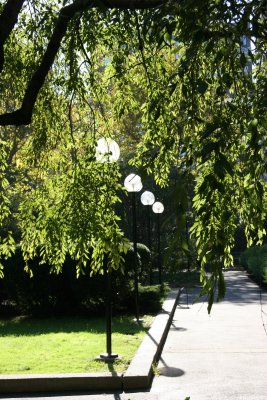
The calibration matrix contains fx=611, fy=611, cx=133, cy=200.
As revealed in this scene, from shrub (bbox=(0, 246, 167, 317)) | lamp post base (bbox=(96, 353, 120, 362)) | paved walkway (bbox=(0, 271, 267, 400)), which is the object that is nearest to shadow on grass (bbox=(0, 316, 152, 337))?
shrub (bbox=(0, 246, 167, 317))

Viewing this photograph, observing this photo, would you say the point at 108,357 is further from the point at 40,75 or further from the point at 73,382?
the point at 40,75

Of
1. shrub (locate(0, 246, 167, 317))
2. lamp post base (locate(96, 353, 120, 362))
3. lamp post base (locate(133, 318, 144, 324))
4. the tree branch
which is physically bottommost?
lamp post base (locate(96, 353, 120, 362))

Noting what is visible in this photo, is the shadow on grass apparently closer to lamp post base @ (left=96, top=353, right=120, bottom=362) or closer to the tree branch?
lamp post base @ (left=96, top=353, right=120, bottom=362)

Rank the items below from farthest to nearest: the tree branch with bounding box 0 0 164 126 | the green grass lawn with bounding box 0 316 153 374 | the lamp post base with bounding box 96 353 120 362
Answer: the lamp post base with bounding box 96 353 120 362, the green grass lawn with bounding box 0 316 153 374, the tree branch with bounding box 0 0 164 126

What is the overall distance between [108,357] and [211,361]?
1546 millimetres

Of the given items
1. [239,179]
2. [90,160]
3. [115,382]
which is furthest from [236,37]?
[115,382]

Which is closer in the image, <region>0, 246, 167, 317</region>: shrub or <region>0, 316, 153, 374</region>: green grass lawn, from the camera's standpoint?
<region>0, 316, 153, 374</region>: green grass lawn

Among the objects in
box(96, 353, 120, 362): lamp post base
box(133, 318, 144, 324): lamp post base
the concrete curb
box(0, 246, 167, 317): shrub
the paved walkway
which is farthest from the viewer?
box(0, 246, 167, 317): shrub

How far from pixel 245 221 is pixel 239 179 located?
31cm

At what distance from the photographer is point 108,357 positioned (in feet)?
28.8

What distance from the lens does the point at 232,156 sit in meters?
4.87

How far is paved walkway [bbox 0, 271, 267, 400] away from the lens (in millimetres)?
7203

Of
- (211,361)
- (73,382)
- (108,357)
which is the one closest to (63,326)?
(108,357)

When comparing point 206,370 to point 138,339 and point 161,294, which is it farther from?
point 161,294
